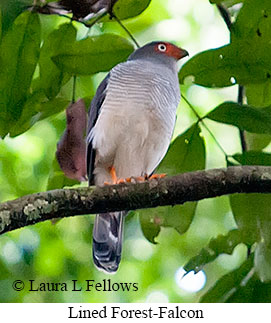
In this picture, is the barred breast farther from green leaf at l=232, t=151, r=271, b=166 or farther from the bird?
green leaf at l=232, t=151, r=271, b=166

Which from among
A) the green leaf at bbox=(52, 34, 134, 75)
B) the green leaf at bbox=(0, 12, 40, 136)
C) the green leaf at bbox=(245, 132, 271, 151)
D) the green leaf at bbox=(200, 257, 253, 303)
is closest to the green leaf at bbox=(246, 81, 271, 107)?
the green leaf at bbox=(245, 132, 271, 151)

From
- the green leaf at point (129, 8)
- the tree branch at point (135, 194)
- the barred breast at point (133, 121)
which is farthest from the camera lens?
the barred breast at point (133, 121)

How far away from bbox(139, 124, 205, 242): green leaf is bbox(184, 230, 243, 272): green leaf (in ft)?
0.31

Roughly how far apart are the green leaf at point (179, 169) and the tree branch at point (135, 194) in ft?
1.02

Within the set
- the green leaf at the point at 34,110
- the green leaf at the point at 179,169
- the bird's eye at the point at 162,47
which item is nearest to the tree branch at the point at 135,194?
the green leaf at the point at 179,169

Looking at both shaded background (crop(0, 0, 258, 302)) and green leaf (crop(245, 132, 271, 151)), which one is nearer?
green leaf (crop(245, 132, 271, 151))

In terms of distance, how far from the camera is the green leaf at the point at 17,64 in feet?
6.20

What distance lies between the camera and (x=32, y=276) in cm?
318

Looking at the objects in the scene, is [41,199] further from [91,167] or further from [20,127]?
[91,167]

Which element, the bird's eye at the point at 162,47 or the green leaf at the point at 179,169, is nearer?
the green leaf at the point at 179,169

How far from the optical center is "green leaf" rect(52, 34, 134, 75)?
6.25 feet

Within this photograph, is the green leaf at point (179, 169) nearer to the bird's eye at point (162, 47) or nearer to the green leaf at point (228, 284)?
the green leaf at point (228, 284)
